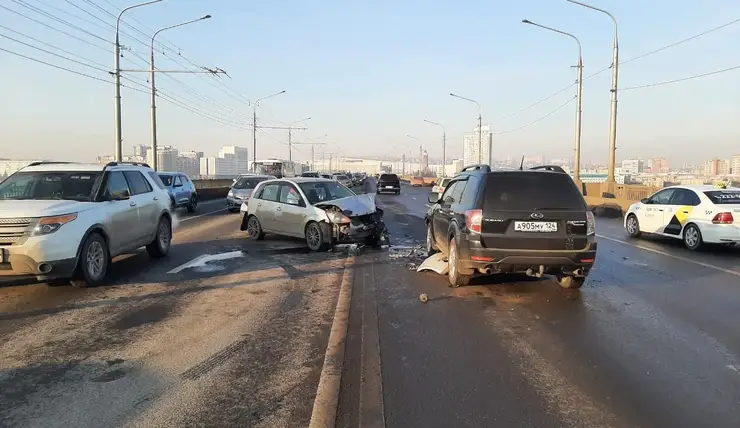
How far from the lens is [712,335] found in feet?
18.5

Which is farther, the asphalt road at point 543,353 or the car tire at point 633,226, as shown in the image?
the car tire at point 633,226

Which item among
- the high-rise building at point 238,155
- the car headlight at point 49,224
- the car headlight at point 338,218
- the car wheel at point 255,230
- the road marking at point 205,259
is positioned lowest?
the road marking at point 205,259

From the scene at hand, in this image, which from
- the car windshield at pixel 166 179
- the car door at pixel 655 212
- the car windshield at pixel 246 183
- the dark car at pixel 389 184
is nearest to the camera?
the car door at pixel 655 212

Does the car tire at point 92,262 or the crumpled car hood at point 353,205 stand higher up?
the crumpled car hood at point 353,205

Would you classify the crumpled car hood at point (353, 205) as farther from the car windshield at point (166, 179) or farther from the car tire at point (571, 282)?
the car windshield at point (166, 179)

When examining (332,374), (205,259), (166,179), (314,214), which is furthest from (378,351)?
(166,179)

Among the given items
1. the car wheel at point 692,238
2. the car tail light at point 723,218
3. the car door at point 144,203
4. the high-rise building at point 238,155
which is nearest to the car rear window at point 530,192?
the car door at point 144,203

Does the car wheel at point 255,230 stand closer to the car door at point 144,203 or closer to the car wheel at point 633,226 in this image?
the car door at point 144,203

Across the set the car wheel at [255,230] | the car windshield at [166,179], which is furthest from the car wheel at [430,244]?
the car windshield at [166,179]

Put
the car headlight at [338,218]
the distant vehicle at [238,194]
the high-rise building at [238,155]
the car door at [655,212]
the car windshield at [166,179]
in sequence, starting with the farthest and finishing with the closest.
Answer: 1. the high-rise building at [238,155]
2. the distant vehicle at [238,194]
3. the car windshield at [166,179]
4. the car door at [655,212]
5. the car headlight at [338,218]

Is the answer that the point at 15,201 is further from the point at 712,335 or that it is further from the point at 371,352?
the point at 712,335

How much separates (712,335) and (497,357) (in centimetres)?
248

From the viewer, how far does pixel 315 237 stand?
11.9 m

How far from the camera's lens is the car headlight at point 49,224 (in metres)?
6.97
